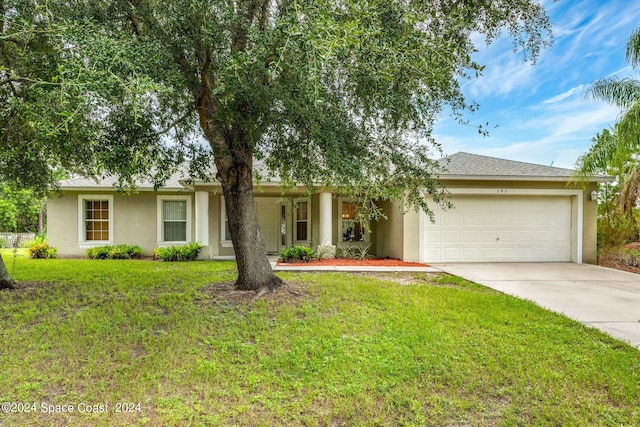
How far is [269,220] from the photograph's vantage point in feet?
40.1

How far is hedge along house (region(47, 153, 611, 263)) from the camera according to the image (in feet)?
33.6

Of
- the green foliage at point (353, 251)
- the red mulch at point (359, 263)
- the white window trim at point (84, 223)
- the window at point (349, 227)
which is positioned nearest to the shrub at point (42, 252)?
the white window trim at point (84, 223)

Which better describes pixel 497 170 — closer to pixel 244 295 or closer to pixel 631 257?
pixel 631 257

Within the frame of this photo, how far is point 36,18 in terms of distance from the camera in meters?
4.93

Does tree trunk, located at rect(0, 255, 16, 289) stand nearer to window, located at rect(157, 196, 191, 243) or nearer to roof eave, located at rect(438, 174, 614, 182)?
window, located at rect(157, 196, 191, 243)

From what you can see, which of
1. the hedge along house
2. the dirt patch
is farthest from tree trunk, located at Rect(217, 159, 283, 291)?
the hedge along house

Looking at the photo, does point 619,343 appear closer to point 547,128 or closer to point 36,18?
point 36,18

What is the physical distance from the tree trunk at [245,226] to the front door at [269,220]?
20.3 ft

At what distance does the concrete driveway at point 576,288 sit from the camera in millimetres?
4785

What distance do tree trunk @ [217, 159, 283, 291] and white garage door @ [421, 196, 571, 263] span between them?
21.7 ft

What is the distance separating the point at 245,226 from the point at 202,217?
5.48 metres

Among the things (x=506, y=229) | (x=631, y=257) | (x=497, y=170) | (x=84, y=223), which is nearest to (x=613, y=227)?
(x=631, y=257)

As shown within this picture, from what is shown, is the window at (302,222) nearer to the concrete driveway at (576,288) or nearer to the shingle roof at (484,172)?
the shingle roof at (484,172)

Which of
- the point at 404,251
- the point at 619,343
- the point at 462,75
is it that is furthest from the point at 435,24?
the point at 404,251
